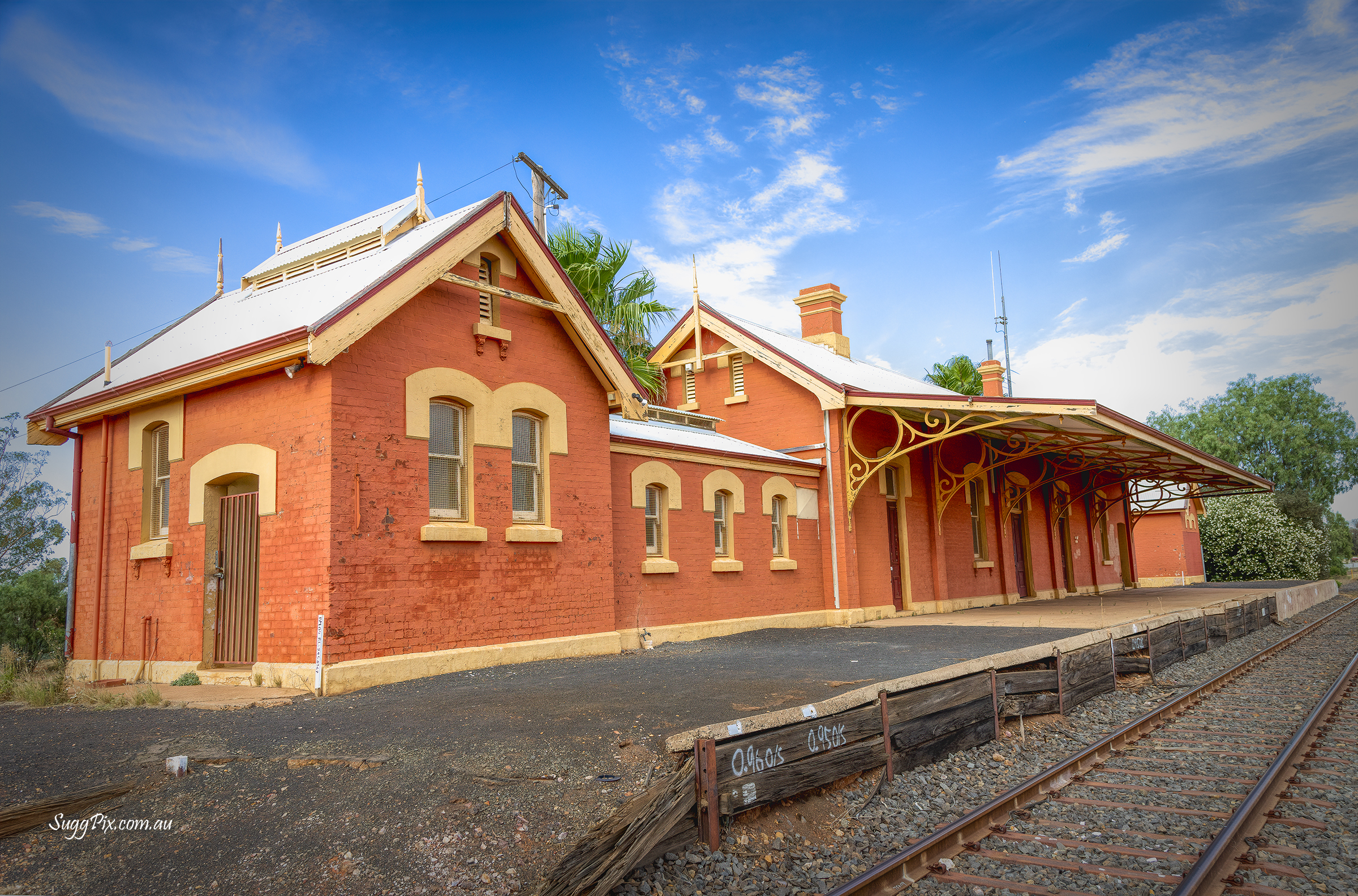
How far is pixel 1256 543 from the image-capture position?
43.6 m

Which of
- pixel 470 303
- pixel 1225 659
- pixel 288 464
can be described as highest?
pixel 470 303

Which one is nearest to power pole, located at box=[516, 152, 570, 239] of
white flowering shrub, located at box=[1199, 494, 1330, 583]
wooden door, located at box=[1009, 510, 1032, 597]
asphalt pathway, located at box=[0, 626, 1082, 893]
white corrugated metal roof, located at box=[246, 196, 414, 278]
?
white corrugated metal roof, located at box=[246, 196, 414, 278]

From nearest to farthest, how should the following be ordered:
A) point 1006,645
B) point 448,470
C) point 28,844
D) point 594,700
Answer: point 28,844 → point 594,700 → point 448,470 → point 1006,645

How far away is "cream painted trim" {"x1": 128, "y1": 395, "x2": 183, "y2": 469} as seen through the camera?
1102 cm

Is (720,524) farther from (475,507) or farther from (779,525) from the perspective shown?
(475,507)

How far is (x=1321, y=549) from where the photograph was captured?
147ft

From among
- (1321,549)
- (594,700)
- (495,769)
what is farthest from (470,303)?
(1321,549)

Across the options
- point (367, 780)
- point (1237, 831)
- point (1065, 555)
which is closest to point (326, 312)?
point (367, 780)

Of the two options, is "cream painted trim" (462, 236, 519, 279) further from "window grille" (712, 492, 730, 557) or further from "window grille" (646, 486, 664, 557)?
"window grille" (712, 492, 730, 557)

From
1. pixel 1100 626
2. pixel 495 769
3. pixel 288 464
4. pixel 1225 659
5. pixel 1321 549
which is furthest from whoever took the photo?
pixel 1321 549

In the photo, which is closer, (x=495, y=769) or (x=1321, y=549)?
(x=495, y=769)

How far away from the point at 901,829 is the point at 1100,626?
9550 mm

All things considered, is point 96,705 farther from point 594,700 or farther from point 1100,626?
point 1100,626

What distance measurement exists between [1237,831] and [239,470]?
9932mm
